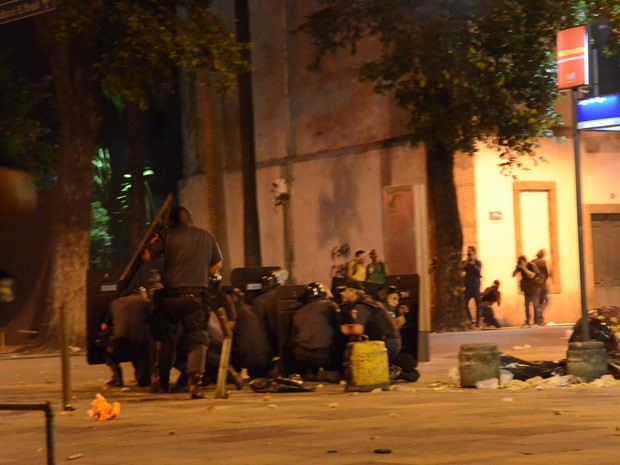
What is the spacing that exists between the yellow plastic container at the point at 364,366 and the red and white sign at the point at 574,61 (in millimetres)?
3755

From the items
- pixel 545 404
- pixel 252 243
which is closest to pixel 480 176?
pixel 252 243

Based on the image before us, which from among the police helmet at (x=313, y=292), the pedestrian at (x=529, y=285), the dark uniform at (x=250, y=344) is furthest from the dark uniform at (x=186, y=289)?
the pedestrian at (x=529, y=285)

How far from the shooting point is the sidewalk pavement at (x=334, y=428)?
319 inches

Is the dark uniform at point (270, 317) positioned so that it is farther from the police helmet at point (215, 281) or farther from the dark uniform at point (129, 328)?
the dark uniform at point (129, 328)

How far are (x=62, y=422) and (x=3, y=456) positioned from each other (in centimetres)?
203

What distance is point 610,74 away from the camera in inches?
1106

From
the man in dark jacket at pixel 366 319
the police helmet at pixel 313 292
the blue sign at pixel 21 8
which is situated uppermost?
the blue sign at pixel 21 8

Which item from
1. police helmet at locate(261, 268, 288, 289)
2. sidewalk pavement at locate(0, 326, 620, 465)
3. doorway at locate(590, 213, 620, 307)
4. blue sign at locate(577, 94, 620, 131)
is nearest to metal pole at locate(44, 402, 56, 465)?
sidewalk pavement at locate(0, 326, 620, 465)

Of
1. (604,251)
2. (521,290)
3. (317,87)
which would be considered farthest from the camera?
(317,87)

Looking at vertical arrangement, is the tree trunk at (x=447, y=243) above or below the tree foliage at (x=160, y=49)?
below

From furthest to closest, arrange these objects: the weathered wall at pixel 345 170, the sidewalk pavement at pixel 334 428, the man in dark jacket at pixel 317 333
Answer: the weathered wall at pixel 345 170, the man in dark jacket at pixel 317 333, the sidewalk pavement at pixel 334 428

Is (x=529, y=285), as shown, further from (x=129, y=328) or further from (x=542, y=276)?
(x=129, y=328)

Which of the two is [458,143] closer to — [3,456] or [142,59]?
[142,59]

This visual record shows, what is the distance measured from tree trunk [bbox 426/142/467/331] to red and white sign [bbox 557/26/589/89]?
34.2 feet
